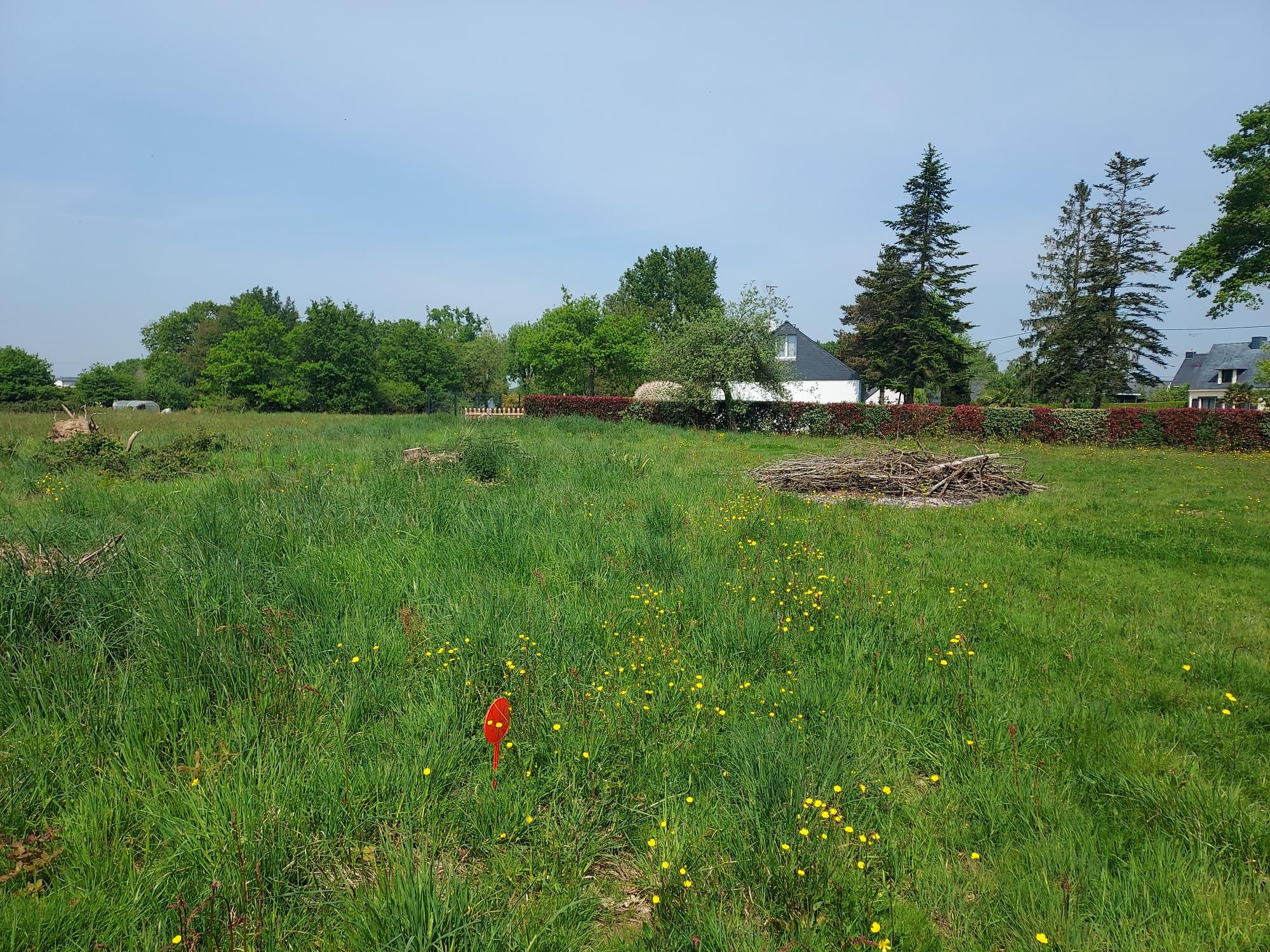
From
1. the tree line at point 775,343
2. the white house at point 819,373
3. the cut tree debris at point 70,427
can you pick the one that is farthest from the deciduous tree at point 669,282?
the cut tree debris at point 70,427

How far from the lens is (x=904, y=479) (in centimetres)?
1094

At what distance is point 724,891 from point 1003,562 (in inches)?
224

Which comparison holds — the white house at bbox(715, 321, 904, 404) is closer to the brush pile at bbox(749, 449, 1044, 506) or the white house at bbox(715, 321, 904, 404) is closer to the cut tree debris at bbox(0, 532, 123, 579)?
the brush pile at bbox(749, 449, 1044, 506)

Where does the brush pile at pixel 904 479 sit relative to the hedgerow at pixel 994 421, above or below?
below

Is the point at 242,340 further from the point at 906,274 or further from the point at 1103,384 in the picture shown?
the point at 1103,384

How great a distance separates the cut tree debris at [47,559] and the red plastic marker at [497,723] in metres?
3.56

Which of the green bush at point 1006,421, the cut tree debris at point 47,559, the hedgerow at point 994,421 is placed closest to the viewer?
the cut tree debris at point 47,559

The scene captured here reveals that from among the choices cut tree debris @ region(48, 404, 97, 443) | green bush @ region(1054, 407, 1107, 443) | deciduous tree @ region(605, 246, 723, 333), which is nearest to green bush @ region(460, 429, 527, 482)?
cut tree debris @ region(48, 404, 97, 443)

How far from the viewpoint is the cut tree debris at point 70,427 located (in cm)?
1225

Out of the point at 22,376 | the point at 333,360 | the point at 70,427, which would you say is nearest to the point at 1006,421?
the point at 70,427

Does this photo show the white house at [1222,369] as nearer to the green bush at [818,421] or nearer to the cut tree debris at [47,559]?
the green bush at [818,421]

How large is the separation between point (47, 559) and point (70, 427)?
37.3 feet

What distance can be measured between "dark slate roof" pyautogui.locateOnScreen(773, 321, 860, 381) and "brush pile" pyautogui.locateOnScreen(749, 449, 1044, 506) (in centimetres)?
3549

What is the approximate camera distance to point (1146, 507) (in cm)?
985
